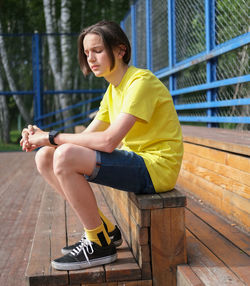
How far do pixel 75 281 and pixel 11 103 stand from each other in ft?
58.8

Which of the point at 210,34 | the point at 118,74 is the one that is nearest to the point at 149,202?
the point at 118,74

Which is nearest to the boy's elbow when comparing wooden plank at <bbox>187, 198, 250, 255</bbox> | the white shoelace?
the white shoelace

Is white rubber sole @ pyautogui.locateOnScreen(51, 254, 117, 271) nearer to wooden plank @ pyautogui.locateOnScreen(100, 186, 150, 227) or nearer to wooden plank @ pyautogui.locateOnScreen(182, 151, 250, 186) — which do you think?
wooden plank @ pyautogui.locateOnScreen(100, 186, 150, 227)

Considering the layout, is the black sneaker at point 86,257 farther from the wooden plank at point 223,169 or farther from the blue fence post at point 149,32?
the blue fence post at point 149,32

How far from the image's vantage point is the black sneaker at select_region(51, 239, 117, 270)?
1.99m

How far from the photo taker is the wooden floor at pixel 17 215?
2621mm

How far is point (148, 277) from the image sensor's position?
199cm

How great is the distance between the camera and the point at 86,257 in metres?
2.02

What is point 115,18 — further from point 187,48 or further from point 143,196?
point 143,196

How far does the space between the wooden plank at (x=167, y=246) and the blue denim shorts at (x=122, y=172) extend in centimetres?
17

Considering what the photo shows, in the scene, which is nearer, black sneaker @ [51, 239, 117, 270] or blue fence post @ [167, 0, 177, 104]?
black sneaker @ [51, 239, 117, 270]

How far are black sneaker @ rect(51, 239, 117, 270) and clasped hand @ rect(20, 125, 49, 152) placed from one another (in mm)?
557

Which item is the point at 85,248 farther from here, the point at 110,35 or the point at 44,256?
the point at 110,35

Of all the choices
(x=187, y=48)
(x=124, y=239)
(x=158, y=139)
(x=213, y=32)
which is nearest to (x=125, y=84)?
(x=158, y=139)
